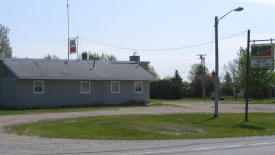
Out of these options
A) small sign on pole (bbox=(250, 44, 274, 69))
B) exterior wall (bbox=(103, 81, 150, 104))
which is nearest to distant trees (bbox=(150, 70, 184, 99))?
exterior wall (bbox=(103, 81, 150, 104))

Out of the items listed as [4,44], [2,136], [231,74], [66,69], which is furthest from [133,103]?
[231,74]

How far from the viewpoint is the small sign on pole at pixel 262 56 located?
91.6ft

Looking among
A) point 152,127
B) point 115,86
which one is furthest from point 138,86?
point 152,127

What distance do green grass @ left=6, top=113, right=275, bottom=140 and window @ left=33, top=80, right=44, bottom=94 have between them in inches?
416

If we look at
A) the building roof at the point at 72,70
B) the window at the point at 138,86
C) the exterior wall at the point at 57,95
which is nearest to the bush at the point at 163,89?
the building roof at the point at 72,70

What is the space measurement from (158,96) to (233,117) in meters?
33.3

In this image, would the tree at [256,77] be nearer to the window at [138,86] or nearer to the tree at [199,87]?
the window at [138,86]

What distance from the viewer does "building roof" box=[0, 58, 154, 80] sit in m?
33.8

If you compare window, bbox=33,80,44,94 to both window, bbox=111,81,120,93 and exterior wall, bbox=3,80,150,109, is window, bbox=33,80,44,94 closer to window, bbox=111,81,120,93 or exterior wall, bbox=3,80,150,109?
exterior wall, bbox=3,80,150,109

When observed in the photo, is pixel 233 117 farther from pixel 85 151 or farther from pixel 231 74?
pixel 231 74

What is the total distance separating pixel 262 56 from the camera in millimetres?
28094

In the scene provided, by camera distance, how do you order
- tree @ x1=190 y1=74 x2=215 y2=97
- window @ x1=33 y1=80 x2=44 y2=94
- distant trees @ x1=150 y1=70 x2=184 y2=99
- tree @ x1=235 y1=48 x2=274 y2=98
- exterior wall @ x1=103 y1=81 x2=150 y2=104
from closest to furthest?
window @ x1=33 y1=80 x2=44 y2=94 → exterior wall @ x1=103 y1=81 x2=150 y2=104 → tree @ x1=235 y1=48 x2=274 y2=98 → distant trees @ x1=150 y1=70 x2=184 y2=99 → tree @ x1=190 y1=74 x2=215 y2=97

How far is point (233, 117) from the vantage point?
28.6 meters

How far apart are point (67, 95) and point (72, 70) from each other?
274 centimetres
